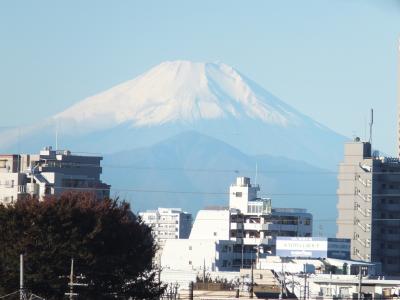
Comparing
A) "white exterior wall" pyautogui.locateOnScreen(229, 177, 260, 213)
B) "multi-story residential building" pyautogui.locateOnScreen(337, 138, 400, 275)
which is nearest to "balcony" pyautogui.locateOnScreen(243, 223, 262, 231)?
"white exterior wall" pyautogui.locateOnScreen(229, 177, 260, 213)

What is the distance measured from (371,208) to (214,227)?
12.9 metres

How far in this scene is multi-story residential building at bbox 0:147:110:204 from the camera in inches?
5763

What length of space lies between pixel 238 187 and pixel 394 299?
7627 centimetres

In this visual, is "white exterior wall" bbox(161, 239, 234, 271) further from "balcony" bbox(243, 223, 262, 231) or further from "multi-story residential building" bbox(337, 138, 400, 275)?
"multi-story residential building" bbox(337, 138, 400, 275)

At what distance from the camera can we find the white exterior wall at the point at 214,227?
541 feet

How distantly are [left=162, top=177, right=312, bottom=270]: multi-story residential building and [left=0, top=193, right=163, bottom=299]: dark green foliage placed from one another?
66563 mm

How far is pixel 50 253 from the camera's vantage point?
7681 cm

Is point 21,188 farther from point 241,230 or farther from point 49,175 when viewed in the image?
point 241,230

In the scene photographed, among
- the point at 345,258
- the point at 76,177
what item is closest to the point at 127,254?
the point at 345,258

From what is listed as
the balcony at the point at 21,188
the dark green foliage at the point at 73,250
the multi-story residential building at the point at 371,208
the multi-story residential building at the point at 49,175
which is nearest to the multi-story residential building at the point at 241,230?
the multi-story residential building at the point at 371,208

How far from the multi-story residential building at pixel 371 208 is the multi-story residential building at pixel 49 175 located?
20913 millimetres

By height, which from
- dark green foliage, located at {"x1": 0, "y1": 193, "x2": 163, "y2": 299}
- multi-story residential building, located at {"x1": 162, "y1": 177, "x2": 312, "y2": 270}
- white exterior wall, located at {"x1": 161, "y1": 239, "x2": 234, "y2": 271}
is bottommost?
dark green foliage, located at {"x1": 0, "y1": 193, "x2": 163, "y2": 299}

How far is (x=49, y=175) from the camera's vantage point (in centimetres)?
15262

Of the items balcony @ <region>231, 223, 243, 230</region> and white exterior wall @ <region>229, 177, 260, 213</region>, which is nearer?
balcony @ <region>231, 223, 243, 230</region>
